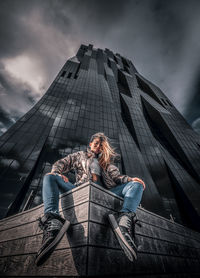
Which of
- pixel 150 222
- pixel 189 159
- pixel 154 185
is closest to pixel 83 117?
pixel 154 185

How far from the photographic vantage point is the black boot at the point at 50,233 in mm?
1325

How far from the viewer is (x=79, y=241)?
1.45m

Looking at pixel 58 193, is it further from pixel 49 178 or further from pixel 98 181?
pixel 98 181

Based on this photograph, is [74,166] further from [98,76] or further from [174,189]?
[98,76]

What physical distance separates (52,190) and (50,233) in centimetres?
58

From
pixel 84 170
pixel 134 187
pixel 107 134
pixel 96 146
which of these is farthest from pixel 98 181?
pixel 107 134

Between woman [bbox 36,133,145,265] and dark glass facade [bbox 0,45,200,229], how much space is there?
4.94 m

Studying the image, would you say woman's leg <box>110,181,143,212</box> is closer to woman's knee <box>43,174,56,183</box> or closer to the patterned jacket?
the patterned jacket

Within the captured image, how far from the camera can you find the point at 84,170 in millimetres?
2715

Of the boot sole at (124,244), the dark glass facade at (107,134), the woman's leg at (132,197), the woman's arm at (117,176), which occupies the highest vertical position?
the dark glass facade at (107,134)

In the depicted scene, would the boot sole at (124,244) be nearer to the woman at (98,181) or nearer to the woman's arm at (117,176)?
the woman at (98,181)

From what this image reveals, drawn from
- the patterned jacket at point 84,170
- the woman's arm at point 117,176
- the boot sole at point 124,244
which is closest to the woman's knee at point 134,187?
the woman's arm at point 117,176

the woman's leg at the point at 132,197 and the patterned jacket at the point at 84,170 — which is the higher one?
the patterned jacket at the point at 84,170

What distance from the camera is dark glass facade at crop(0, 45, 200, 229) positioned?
278 inches
